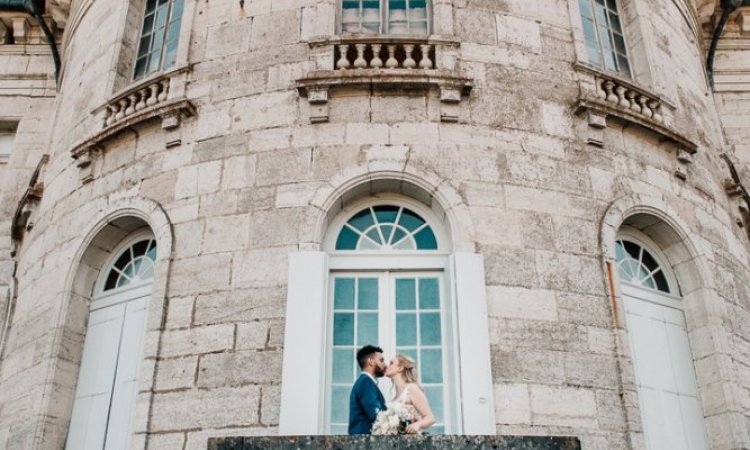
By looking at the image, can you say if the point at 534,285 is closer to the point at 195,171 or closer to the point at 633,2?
the point at 195,171

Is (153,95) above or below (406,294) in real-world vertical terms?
above

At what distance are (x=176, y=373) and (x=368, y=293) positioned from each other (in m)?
2.03

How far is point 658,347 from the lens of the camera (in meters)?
8.29

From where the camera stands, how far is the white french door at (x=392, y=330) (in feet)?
23.2

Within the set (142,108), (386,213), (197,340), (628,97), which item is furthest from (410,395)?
(628,97)

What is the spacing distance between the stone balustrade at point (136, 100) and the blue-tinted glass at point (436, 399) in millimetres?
4635

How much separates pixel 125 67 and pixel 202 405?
516 centimetres

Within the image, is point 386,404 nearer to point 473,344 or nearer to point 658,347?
point 473,344

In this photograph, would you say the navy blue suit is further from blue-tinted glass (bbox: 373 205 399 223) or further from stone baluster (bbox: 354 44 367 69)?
stone baluster (bbox: 354 44 367 69)

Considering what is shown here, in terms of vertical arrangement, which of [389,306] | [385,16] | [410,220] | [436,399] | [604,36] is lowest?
[436,399]

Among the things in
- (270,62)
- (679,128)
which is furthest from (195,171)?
(679,128)

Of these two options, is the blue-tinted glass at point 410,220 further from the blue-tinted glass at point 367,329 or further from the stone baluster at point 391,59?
the stone baluster at point 391,59

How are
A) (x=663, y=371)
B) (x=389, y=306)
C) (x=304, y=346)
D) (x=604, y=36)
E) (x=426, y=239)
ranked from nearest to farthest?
(x=304, y=346)
(x=389, y=306)
(x=426, y=239)
(x=663, y=371)
(x=604, y=36)

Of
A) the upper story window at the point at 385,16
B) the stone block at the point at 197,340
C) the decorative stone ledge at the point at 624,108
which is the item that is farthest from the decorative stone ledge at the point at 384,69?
the stone block at the point at 197,340
